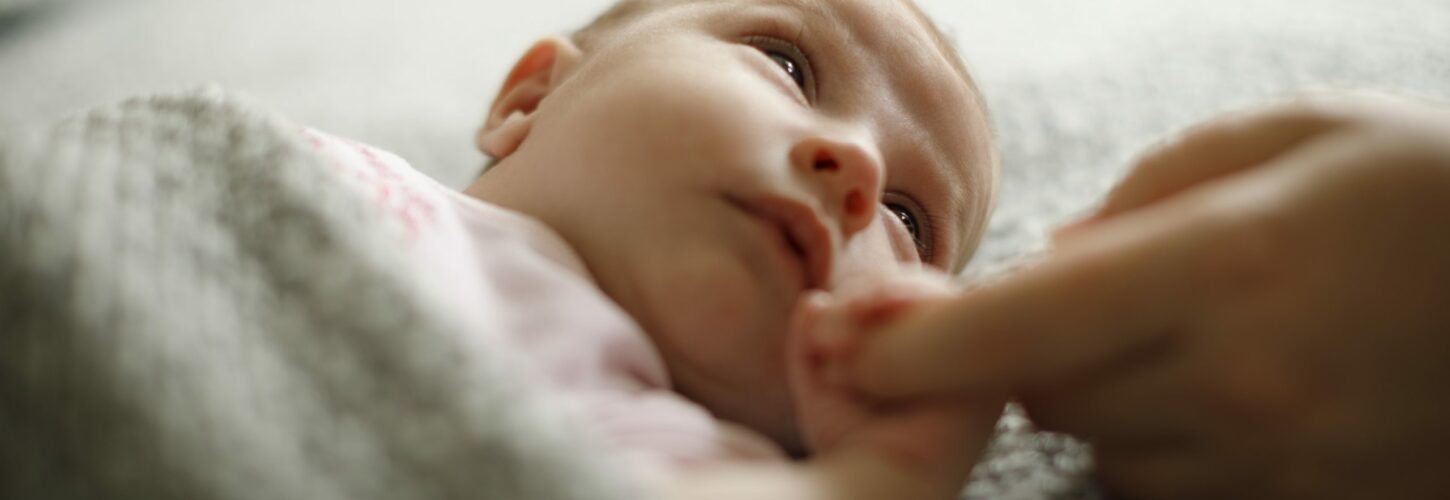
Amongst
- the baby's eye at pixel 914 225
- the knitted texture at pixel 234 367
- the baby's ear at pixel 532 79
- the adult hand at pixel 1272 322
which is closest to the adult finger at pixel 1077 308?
the adult hand at pixel 1272 322

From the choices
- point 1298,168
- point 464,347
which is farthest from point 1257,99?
point 464,347

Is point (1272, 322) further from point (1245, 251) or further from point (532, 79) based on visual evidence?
point (532, 79)

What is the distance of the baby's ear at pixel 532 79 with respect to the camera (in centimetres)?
85

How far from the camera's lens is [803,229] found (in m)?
0.62

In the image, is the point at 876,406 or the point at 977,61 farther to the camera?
the point at 977,61

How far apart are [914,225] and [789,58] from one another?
14cm

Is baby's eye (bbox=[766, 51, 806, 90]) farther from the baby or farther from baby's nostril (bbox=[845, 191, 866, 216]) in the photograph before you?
baby's nostril (bbox=[845, 191, 866, 216])

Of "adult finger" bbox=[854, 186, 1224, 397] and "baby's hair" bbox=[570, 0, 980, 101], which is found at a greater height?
"baby's hair" bbox=[570, 0, 980, 101]

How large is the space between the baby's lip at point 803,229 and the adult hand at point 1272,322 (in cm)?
16

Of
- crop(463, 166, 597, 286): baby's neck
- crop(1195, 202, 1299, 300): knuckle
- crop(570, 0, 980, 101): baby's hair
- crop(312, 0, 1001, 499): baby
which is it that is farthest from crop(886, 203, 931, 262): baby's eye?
crop(1195, 202, 1299, 300): knuckle

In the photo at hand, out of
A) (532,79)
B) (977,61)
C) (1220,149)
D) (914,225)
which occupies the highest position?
(977,61)

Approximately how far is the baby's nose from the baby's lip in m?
0.02

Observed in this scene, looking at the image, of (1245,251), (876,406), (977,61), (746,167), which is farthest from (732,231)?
(977,61)

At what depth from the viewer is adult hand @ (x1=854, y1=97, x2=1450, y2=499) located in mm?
401
